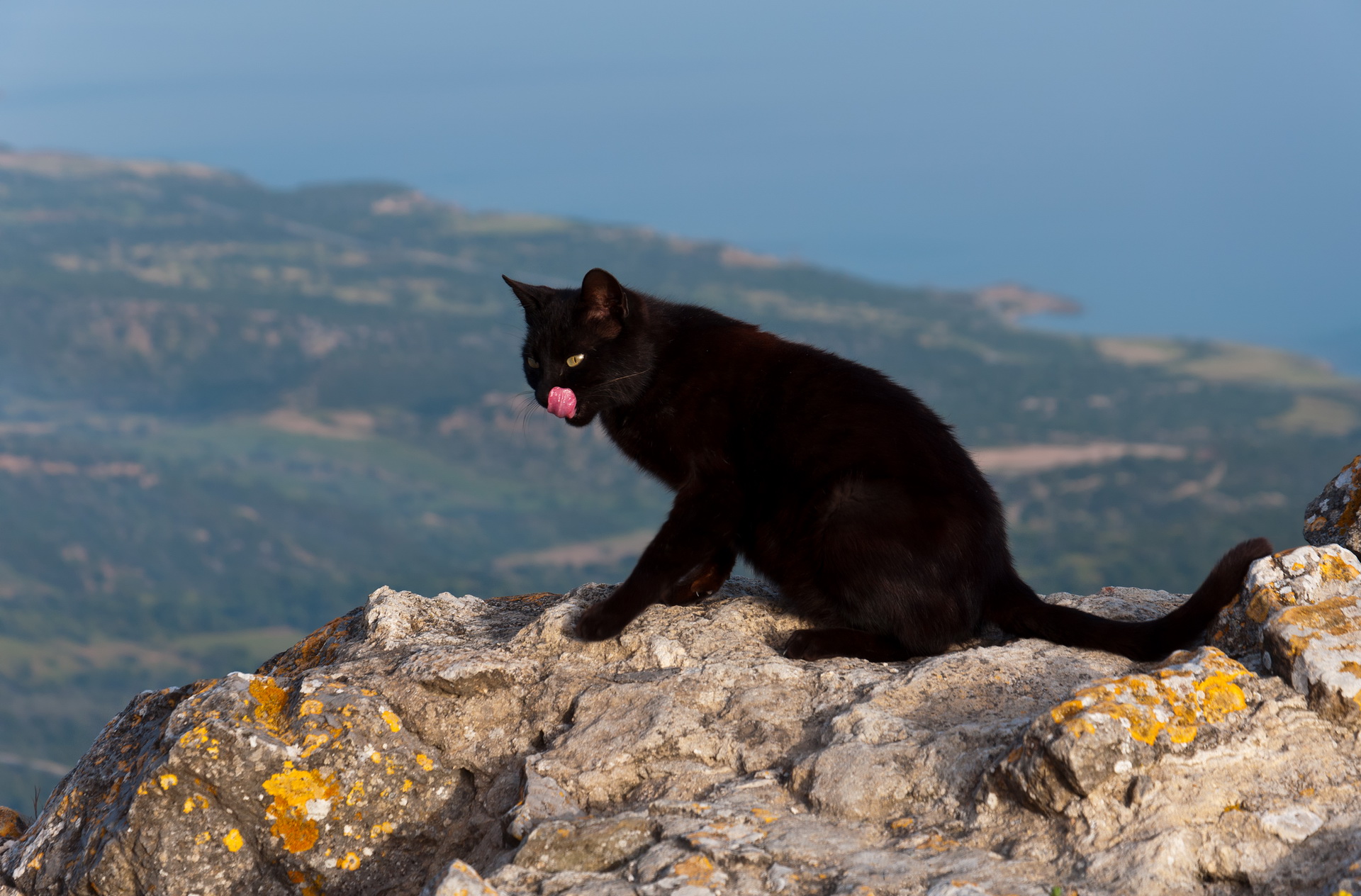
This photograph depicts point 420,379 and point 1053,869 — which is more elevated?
point 1053,869

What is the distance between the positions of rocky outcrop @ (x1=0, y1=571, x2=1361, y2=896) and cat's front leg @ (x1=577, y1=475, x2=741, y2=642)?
154 mm

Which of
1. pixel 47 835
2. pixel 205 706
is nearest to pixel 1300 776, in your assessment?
pixel 205 706

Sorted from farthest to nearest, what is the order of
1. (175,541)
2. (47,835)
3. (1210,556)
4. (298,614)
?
(175,541) → (298,614) → (1210,556) → (47,835)

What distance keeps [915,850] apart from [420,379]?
202 m

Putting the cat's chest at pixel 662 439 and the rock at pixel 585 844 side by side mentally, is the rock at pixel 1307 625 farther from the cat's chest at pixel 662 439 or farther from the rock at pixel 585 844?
the cat's chest at pixel 662 439

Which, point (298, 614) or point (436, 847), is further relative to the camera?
point (298, 614)

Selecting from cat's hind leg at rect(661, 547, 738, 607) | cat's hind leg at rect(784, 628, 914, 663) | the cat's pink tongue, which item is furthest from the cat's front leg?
the cat's pink tongue

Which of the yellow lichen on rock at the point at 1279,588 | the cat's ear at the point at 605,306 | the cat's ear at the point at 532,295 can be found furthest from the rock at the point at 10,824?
the yellow lichen on rock at the point at 1279,588

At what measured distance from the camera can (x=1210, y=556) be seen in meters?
97.4

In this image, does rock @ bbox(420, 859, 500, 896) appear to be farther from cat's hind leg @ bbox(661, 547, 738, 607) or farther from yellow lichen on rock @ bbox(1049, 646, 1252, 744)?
cat's hind leg @ bbox(661, 547, 738, 607)

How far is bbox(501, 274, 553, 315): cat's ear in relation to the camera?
6.94 m

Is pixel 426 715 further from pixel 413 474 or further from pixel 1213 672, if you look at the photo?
pixel 413 474

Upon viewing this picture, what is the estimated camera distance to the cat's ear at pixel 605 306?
21.9ft

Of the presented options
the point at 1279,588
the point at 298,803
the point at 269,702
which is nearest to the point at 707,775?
the point at 298,803
